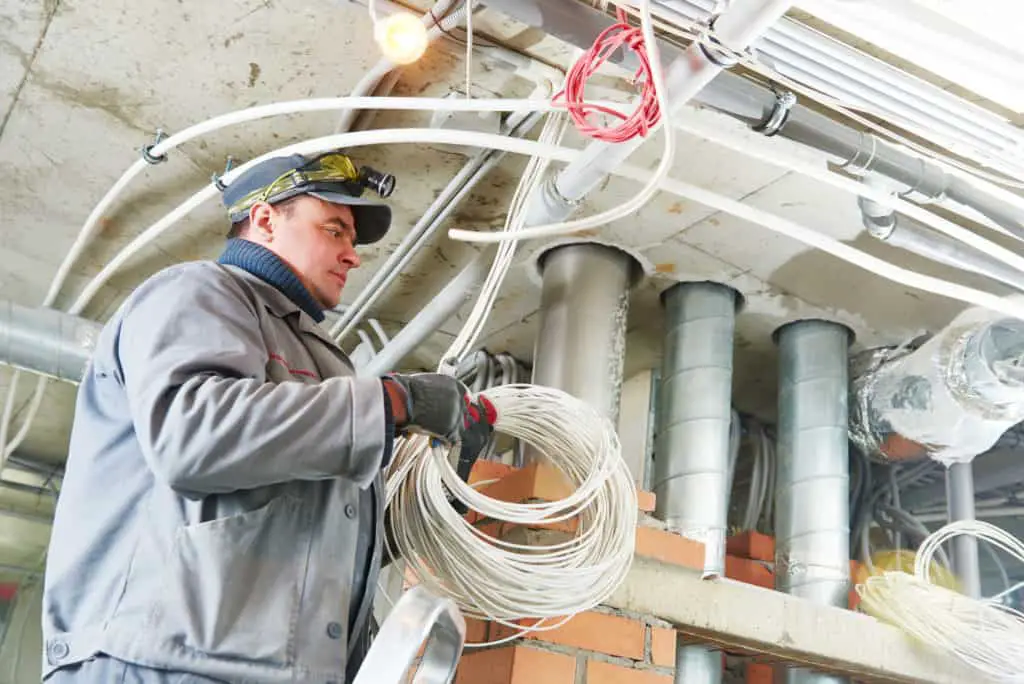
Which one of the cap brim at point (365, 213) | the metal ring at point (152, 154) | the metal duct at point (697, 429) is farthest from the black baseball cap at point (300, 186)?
the metal duct at point (697, 429)

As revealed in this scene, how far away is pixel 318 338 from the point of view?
147 centimetres

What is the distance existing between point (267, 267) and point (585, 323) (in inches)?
41.5

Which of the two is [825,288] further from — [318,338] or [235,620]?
[235,620]

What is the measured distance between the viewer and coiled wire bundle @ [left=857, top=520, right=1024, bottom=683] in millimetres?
2211

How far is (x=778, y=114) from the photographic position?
67.1 inches

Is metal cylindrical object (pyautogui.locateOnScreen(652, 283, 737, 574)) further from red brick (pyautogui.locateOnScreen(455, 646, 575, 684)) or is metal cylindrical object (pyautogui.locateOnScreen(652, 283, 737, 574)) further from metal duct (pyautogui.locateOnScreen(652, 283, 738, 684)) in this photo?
red brick (pyautogui.locateOnScreen(455, 646, 575, 684))

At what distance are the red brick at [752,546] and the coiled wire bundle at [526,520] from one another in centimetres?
122

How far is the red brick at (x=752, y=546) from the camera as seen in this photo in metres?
2.83

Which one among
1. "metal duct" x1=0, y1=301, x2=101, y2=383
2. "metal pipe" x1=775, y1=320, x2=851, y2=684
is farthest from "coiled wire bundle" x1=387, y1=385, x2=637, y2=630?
"metal duct" x1=0, y1=301, x2=101, y2=383

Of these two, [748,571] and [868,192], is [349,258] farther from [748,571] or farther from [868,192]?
[748,571]

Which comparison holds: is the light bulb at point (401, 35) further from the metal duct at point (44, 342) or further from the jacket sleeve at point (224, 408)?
the metal duct at point (44, 342)

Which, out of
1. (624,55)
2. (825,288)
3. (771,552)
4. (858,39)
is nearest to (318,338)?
(624,55)

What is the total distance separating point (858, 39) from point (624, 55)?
17.6 inches

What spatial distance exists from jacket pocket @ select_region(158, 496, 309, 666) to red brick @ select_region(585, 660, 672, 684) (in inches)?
34.9
